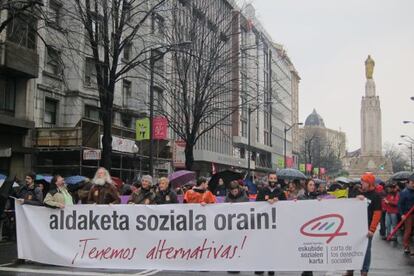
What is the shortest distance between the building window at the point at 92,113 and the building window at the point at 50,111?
193 cm

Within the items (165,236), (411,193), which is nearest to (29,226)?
(165,236)

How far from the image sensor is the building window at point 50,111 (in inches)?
1159

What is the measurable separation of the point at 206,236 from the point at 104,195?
2228 millimetres

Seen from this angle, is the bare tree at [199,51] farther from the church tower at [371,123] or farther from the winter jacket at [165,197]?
the church tower at [371,123]

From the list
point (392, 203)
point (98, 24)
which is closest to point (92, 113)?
point (98, 24)

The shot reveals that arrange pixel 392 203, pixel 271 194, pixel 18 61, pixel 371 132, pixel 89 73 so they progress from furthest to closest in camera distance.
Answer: pixel 371 132, pixel 89 73, pixel 18 61, pixel 392 203, pixel 271 194

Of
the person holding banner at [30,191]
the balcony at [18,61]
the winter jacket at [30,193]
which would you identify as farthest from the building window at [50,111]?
the person holding banner at [30,191]

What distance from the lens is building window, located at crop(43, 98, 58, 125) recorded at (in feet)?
96.6

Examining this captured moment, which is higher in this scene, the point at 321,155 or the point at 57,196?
the point at 321,155

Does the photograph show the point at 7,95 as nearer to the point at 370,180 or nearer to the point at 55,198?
the point at 55,198

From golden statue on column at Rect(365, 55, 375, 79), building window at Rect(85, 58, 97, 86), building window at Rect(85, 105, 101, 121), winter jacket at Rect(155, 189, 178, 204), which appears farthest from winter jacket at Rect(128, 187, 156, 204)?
golden statue on column at Rect(365, 55, 375, 79)

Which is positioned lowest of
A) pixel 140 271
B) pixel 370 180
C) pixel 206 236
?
pixel 140 271

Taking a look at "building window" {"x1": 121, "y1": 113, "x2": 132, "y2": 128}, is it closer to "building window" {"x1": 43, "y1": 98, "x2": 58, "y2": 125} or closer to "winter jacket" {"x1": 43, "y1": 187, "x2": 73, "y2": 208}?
"building window" {"x1": 43, "y1": 98, "x2": 58, "y2": 125}

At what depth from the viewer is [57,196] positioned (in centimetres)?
1011
